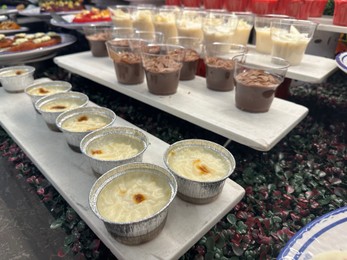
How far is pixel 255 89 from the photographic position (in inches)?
43.1

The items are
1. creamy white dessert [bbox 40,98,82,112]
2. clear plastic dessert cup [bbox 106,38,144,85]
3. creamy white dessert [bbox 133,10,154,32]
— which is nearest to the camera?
creamy white dessert [bbox 40,98,82,112]

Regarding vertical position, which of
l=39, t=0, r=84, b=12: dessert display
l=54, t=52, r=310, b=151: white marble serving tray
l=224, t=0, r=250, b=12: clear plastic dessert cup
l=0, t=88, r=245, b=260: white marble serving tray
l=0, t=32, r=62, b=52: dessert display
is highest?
l=224, t=0, r=250, b=12: clear plastic dessert cup

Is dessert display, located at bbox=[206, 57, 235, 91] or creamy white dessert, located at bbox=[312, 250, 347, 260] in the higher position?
dessert display, located at bbox=[206, 57, 235, 91]

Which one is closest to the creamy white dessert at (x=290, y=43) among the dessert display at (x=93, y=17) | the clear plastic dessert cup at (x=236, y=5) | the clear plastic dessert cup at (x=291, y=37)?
the clear plastic dessert cup at (x=291, y=37)

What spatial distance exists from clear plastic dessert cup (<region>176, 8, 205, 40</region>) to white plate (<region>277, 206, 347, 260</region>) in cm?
133

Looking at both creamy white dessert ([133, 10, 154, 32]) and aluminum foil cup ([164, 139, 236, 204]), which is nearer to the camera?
aluminum foil cup ([164, 139, 236, 204])

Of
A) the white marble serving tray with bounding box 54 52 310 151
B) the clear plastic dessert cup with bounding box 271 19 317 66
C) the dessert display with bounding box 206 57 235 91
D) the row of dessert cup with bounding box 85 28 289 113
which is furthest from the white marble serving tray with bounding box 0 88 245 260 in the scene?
the clear plastic dessert cup with bounding box 271 19 317 66

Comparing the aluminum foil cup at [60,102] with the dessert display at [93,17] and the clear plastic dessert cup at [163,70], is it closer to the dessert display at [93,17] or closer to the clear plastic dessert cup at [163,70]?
the clear plastic dessert cup at [163,70]

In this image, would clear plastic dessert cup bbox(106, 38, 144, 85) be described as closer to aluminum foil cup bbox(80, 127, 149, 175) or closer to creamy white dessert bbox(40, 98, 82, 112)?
creamy white dessert bbox(40, 98, 82, 112)

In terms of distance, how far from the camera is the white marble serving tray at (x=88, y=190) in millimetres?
718

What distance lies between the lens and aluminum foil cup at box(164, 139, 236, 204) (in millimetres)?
786

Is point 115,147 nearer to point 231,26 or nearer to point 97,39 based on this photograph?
→ point 231,26

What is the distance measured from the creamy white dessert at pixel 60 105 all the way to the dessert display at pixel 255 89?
0.72 meters

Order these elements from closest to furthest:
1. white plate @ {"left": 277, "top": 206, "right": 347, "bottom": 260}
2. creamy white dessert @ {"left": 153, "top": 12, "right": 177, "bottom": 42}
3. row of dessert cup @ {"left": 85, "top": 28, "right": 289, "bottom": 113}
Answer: white plate @ {"left": 277, "top": 206, "right": 347, "bottom": 260} < row of dessert cup @ {"left": 85, "top": 28, "right": 289, "bottom": 113} < creamy white dessert @ {"left": 153, "top": 12, "right": 177, "bottom": 42}
